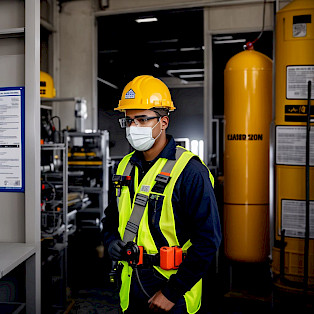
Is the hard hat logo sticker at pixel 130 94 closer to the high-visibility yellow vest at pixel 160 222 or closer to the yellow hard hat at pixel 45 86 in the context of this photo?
the high-visibility yellow vest at pixel 160 222

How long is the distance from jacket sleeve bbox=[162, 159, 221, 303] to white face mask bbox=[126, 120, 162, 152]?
10.1 inches

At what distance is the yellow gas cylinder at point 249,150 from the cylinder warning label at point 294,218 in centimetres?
38

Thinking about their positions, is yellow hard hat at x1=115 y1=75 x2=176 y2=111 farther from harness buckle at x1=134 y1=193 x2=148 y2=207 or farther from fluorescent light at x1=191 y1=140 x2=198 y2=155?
fluorescent light at x1=191 y1=140 x2=198 y2=155

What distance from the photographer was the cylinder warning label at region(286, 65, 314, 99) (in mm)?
2910

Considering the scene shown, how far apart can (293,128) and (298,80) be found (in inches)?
15.6

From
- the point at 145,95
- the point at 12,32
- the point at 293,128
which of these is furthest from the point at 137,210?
the point at 293,128

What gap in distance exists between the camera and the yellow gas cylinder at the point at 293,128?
9.60 ft

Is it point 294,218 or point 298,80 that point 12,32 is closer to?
point 298,80

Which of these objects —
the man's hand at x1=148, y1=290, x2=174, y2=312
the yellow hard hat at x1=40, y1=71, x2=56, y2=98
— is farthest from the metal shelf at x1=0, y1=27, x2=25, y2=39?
the yellow hard hat at x1=40, y1=71, x2=56, y2=98

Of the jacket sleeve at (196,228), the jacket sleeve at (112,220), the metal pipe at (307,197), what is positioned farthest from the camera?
the metal pipe at (307,197)

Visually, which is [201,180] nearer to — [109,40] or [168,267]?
[168,267]

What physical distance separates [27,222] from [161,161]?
0.83 metres

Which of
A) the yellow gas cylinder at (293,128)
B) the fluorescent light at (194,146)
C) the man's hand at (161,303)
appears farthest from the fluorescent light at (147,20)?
the man's hand at (161,303)

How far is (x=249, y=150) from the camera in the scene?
3.38m
